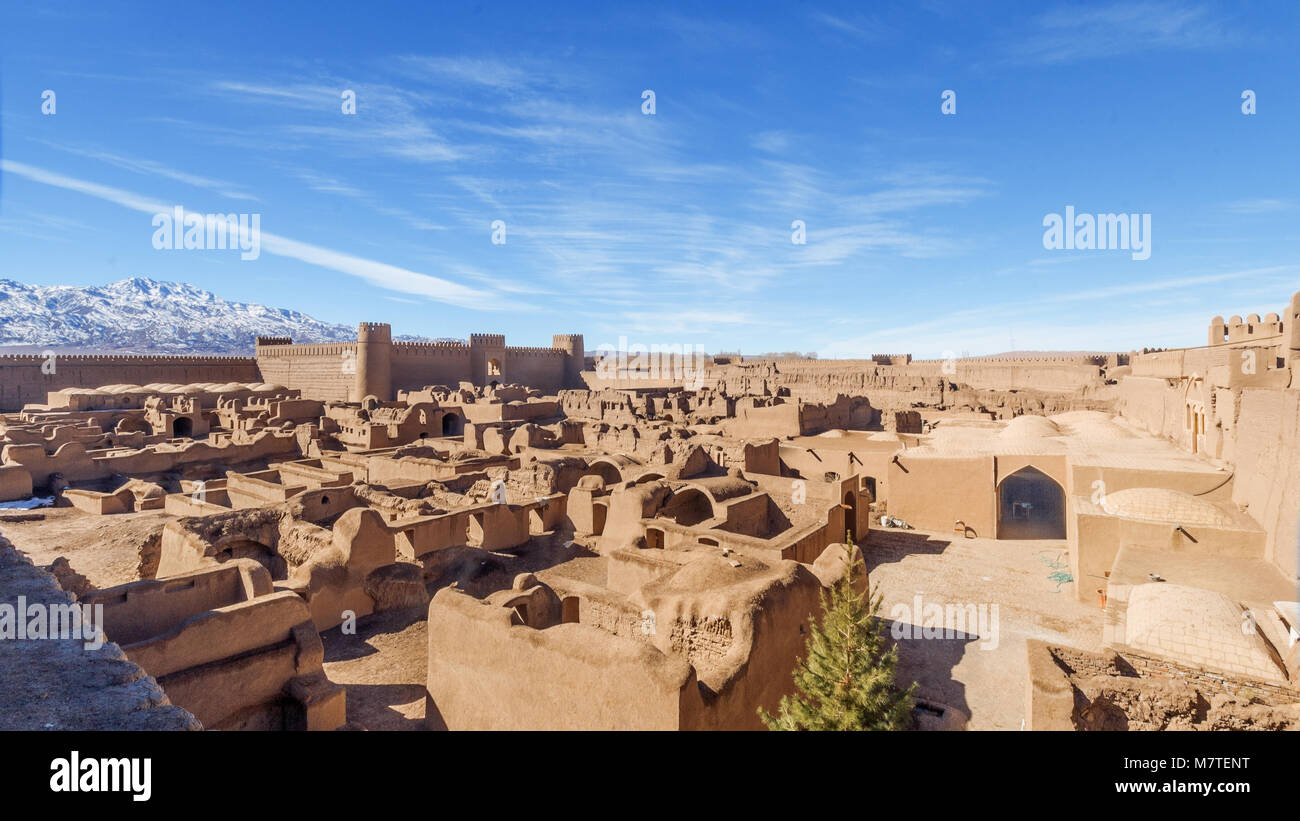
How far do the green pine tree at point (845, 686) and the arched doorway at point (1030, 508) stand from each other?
532 inches

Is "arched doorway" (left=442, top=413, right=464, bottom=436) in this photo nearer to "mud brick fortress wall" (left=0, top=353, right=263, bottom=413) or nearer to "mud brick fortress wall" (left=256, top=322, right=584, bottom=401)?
"mud brick fortress wall" (left=256, top=322, right=584, bottom=401)

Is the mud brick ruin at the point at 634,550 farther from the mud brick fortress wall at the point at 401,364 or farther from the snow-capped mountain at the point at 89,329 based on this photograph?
the snow-capped mountain at the point at 89,329

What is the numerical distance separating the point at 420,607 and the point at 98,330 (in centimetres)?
21264

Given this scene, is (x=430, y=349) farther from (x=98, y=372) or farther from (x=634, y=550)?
(x=634, y=550)

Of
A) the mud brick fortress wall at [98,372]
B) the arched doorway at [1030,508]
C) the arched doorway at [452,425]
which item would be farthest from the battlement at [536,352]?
the arched doorway at [1030,508]

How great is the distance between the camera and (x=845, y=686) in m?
6.78

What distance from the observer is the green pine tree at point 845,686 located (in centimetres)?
662

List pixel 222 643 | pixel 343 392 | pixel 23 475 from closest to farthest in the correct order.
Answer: pixel 222 643 → pixel 23 475 → pixel 343 392

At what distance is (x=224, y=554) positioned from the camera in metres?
13.7

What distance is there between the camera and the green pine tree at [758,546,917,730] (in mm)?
6625

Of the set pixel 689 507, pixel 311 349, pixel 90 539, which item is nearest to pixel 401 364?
pixel 311 349
